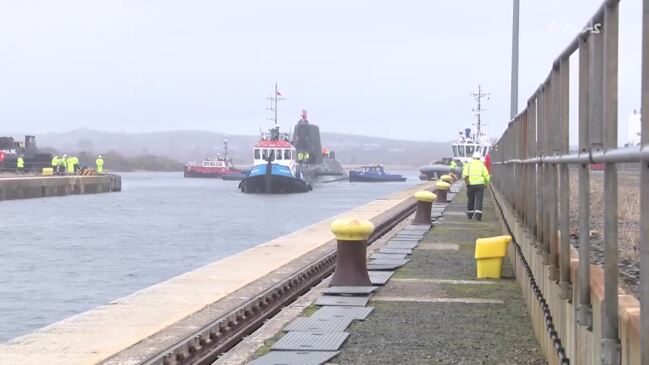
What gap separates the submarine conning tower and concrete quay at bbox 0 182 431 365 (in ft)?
309

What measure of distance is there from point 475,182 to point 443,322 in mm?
15397

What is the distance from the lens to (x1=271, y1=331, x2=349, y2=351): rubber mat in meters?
8.90

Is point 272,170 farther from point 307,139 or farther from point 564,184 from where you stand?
point 564,184

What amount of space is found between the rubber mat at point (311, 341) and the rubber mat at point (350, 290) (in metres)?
2.58

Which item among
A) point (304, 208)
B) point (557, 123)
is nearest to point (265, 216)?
point (304, 208)

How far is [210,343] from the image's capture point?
10664 millimetres

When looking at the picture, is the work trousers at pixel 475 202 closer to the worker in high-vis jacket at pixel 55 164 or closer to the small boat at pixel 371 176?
the worker in high-vis jacket at pixel 55 164

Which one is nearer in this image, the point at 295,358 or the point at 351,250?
the point at 295,358

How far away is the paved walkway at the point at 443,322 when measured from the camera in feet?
28.5

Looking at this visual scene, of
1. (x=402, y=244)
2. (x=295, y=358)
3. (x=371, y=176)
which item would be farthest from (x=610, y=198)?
(x=371, y=176)

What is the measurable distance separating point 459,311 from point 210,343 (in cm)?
255

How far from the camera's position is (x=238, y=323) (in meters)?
12.1

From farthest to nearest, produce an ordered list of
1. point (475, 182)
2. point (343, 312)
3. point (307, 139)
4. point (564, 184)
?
point (307, 139) < point (475, 182) < point (343, 312) < point (564, 184)

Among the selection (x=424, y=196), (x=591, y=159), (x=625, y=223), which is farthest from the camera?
(x=424, y=196)
